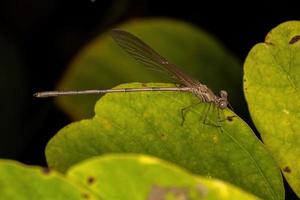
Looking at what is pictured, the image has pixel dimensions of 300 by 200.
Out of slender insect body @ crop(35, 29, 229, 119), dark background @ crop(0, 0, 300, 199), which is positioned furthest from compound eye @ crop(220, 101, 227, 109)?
dark background @ crop(0, 0, 300, 199)

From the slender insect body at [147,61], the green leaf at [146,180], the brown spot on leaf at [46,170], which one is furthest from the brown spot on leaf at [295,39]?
the brown spot on leaf at [46,170]

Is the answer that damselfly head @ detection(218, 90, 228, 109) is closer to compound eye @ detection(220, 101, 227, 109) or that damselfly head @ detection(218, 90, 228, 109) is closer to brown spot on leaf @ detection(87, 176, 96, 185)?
compound eye @ detection(220, 101, 227, 109)

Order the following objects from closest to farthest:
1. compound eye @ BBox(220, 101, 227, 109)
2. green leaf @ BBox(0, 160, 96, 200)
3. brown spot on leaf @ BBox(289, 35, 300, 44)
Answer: green leaf @ BBox(0, 160, 96, 200) → brown spot on leaf @ BBox(289, 35, 300, 44) → compound eye @ BBox(220, 101, 227, 109)

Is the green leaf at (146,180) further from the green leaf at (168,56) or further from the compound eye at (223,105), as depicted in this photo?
the green leaf at (168,56)

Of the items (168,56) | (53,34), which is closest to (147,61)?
(168,56)

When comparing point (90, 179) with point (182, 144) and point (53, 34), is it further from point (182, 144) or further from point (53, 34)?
point (53, 34)

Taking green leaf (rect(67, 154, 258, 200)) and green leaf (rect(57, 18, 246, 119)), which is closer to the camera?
green leaf (rect(67, 154, 258, 200))
